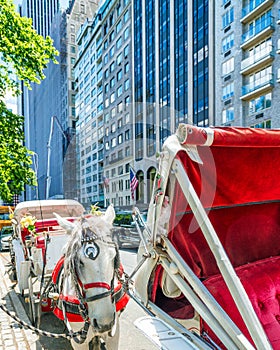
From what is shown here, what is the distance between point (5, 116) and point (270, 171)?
25.3 ft

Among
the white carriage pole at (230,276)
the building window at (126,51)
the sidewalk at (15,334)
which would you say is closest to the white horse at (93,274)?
the white carriage pole at (230,276)

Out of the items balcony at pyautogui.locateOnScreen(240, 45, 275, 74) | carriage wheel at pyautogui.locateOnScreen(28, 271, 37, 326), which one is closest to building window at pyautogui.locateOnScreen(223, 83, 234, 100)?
balcony at pyautogui.locateOnScreen(240, 45, 275, 74)

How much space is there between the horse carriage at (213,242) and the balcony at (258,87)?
2060 centimetres

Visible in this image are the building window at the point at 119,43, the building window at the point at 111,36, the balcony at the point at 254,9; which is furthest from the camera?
the building window at the point at 111,36

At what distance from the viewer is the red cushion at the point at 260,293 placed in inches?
92.9

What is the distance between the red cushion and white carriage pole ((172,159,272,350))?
0.59 meters

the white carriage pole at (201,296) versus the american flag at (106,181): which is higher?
the american flag at (106,181)

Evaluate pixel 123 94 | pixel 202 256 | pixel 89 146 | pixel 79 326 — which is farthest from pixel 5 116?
pixel 123 94

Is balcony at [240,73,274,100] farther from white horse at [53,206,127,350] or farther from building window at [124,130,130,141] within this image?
white horse at [53,206,127,350]

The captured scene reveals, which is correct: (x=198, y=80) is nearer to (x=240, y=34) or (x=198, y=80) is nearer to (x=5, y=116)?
(x=240, y=34)

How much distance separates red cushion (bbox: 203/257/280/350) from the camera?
A: 236cm

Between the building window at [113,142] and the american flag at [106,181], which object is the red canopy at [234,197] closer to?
the american flag at [106,181]

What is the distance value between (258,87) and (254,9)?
596 centimetres

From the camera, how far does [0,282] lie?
8023 millimetres
